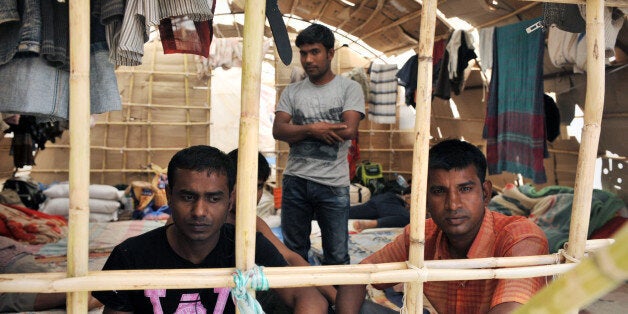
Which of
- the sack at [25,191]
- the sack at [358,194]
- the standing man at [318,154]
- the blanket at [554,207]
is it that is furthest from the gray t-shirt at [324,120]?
the sack at [25,191]

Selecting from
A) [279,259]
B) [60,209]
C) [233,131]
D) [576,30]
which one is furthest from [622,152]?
[233,131]

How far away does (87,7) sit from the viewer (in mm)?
1043

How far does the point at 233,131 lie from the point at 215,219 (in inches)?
336

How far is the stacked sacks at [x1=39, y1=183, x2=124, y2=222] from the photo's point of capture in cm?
566

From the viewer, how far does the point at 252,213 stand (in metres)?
1.11

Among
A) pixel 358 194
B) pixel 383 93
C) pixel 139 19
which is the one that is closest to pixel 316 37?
pixel 139 19

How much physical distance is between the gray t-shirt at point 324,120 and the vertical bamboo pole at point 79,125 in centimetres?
160

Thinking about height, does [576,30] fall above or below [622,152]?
above

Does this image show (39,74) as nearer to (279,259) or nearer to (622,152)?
(279,259)

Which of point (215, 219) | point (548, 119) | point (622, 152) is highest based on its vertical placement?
point (548, 119)

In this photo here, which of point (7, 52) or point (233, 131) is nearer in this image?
point (7, 52)

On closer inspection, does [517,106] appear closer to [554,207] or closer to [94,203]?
[554,207]

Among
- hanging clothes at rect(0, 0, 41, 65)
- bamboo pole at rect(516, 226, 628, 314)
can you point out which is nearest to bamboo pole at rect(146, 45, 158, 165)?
hanging clothes at rect(0, 0, 41, 65)

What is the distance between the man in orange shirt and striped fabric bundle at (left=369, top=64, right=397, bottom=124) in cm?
415
